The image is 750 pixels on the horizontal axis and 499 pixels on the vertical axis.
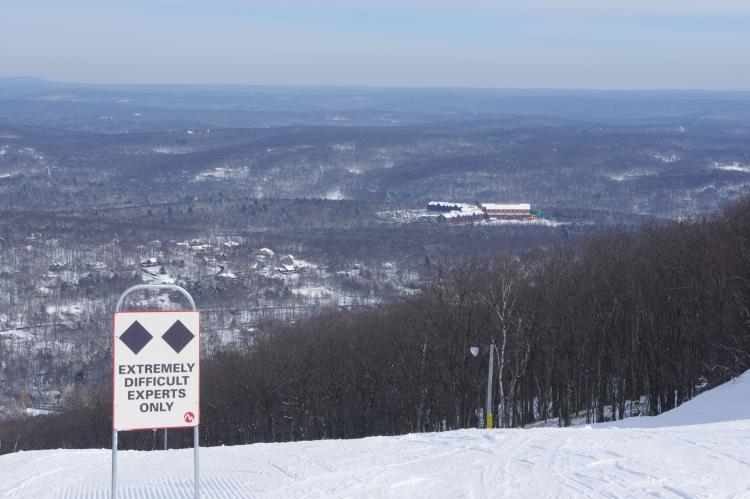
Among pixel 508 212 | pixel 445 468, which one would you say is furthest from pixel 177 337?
pixel 508 212

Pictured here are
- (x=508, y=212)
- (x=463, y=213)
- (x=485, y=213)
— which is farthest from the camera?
(x=463, y=213)

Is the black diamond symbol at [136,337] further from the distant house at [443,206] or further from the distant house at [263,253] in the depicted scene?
the distant house at [443,206]

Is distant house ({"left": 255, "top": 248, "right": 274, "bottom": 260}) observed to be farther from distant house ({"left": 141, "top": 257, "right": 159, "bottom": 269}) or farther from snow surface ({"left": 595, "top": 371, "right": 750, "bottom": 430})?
snow surface ({"left": 595, "top": 371, "right": 750, "bottom": 430})

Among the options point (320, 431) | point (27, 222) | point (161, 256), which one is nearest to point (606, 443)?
point (320, 431)

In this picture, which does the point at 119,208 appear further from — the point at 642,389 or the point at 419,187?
the point at 642,389

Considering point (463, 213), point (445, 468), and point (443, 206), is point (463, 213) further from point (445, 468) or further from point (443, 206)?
point (445, 468)

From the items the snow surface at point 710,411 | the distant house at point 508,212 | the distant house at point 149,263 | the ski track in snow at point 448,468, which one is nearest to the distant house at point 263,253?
the distant house at point 149,263

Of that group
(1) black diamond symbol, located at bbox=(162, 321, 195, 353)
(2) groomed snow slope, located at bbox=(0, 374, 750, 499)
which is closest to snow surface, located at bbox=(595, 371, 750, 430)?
(2) groomed snow slope, located at bbox=(0, 374, 750, 499)
